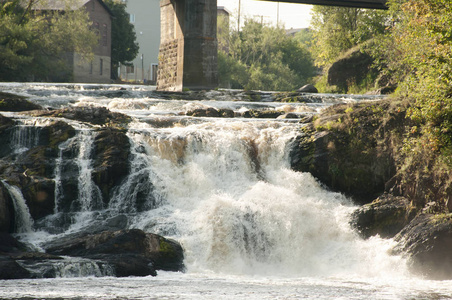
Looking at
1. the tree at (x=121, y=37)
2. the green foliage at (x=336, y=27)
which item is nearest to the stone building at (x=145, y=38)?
the tree at (x=121, y=37)

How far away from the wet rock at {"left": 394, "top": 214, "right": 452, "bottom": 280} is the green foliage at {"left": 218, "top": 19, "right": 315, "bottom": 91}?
43785 mm

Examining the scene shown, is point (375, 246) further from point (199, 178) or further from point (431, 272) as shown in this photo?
point (199, 178)

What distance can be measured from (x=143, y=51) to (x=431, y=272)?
5720 centimetres

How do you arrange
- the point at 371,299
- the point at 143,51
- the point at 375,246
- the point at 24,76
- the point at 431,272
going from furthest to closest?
the point at 143,51, the point at 24,76, the point at 375,246, the point at 431,272, the point at 371,299

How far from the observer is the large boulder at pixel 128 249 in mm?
11453

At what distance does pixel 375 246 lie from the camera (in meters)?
13.1

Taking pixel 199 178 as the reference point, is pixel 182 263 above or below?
below

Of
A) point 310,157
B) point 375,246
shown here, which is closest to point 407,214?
point 375,246

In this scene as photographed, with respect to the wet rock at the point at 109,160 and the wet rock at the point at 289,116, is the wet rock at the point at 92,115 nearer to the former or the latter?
the wet rock at the point at 109,160

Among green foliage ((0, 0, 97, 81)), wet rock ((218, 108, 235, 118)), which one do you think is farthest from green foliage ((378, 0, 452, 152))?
green foliage ((0, 0, 97, 81))

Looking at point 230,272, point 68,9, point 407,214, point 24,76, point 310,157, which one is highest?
point 68,9

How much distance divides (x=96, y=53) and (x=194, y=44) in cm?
2956

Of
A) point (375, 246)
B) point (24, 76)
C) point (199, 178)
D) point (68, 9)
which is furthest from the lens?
point (68, 9)

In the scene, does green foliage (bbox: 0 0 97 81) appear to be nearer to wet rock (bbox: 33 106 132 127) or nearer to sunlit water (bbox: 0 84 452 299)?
wet rock (bbox: 33 106 132 127)
